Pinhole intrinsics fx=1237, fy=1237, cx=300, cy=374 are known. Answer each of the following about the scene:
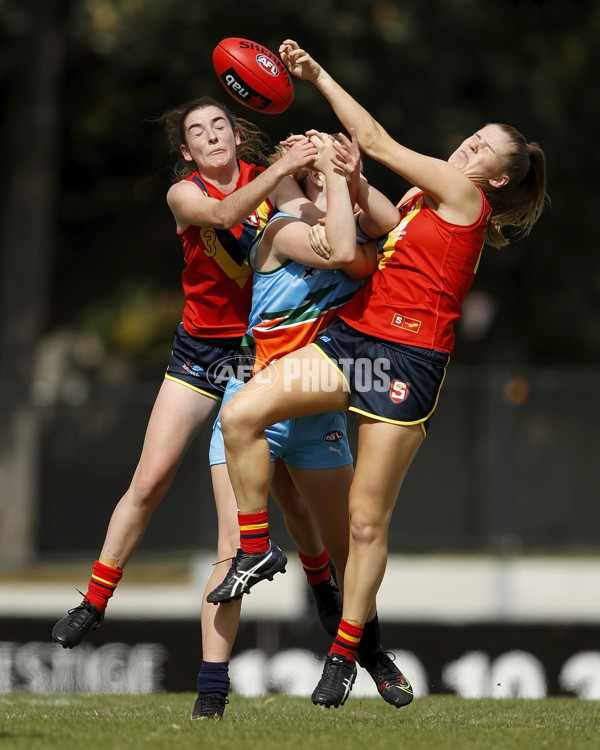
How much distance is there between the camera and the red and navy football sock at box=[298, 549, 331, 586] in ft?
20.3

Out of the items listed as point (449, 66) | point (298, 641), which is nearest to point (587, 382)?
point (449, 66)

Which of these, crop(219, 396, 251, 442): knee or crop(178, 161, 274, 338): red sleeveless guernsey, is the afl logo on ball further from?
crop(219, 396, 251, 442): knee

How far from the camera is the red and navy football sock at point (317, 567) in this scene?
618 centimetres

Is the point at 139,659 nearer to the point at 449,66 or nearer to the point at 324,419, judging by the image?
the point at 324,419

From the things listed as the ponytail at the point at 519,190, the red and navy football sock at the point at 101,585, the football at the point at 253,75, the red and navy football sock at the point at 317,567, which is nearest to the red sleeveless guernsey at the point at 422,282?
the ponytail at the point at 519,190

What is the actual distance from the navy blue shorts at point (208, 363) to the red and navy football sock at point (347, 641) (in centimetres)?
131

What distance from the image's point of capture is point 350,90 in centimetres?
1400

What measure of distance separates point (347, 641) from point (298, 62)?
2568 millimetres

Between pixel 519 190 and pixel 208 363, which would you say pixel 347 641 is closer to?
pixel 208 363

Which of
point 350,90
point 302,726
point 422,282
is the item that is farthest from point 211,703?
point 350,90

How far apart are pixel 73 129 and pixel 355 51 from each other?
4522 millimetres

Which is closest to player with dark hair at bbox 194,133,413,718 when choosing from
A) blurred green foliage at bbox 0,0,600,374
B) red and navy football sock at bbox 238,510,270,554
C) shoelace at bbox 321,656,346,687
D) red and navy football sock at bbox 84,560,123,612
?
red and navy football sock at bbox 238,510,270,554

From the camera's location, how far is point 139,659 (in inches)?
335

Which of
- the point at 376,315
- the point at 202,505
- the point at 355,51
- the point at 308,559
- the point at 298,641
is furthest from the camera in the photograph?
the point at 355,51
